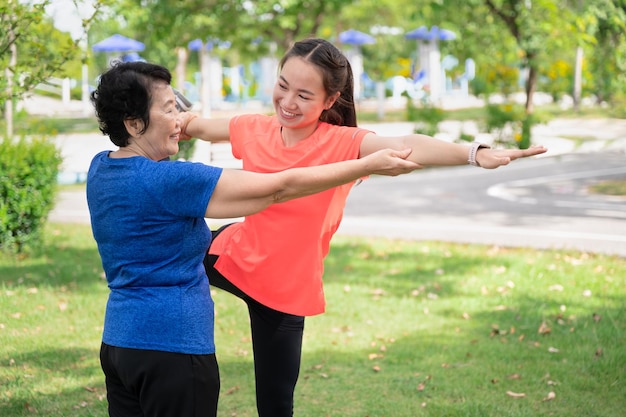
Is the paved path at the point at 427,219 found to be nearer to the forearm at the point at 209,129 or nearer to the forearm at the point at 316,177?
the forearm at the point at 209,129

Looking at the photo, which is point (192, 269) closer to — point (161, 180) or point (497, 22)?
point (161, 180)

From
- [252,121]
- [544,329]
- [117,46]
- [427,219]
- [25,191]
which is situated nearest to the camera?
[252,121]

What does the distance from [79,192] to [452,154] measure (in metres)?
12.5

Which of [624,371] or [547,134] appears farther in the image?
[547,134]

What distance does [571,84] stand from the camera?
37.5 m

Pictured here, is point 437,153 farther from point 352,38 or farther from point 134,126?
point 352,38

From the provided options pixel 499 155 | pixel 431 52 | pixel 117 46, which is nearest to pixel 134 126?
pixel 499 155

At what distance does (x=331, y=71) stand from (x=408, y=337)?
3.43 m

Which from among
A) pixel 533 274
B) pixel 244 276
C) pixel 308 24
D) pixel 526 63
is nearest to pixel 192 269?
pixel 244 276

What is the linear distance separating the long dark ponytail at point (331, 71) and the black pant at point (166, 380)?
128 centimetres

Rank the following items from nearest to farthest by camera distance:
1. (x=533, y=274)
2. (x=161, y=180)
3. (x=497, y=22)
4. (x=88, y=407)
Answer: (x=161, y=180)
(x=88, y=407)
(x=533, y=274)
(x=497, y=22)

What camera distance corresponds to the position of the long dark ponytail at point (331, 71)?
11.5 feet

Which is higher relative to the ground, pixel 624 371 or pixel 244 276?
pixel 244 276

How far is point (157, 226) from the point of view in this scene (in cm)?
272
